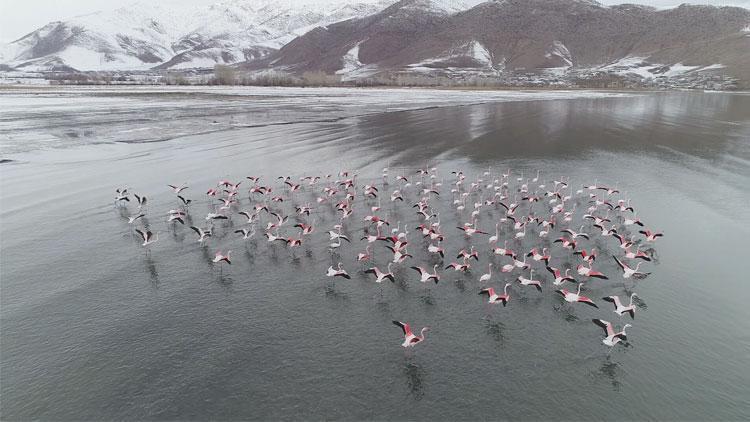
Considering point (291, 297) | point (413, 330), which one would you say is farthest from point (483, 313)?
point (291, 297)

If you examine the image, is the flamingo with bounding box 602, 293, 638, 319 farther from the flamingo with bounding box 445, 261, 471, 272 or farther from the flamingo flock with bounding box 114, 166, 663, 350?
the flamingo with bounding box 445, 261, 471, 272

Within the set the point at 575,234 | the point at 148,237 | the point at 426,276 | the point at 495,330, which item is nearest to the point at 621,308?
the point at 495,330

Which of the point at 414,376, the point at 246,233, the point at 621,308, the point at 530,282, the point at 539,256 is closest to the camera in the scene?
the point at 414,376

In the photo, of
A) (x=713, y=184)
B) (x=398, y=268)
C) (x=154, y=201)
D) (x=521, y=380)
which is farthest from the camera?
(x=713, y=184)

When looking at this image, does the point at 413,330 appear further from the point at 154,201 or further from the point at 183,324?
the point at 154,201

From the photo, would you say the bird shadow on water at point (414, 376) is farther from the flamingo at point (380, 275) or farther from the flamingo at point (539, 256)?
the flamingo at point (539, 256)

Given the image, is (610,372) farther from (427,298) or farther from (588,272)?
(427,298)
